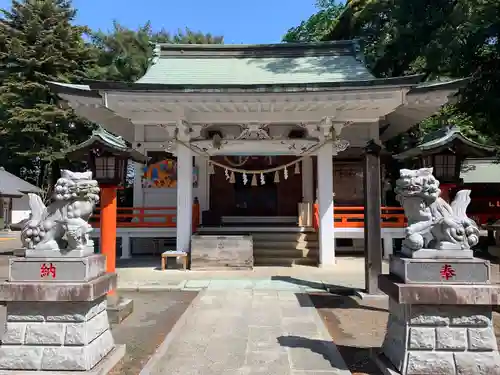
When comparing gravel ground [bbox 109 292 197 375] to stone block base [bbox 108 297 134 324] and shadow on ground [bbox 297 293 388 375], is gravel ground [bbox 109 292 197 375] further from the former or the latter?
shadow on ground [bbox 297 293 388 375]

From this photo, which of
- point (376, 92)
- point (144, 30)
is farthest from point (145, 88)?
point (144, 30)

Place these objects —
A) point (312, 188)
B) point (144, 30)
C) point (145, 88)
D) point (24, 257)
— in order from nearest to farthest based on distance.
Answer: point (24, 257) → point (145, 88) → point (312, 188) → point (144, 30)

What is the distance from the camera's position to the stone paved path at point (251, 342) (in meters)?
4.36

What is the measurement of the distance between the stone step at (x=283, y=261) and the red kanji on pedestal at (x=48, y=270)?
27.1 feet

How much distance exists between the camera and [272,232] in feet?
44.0

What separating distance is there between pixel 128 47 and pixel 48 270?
2690 cm

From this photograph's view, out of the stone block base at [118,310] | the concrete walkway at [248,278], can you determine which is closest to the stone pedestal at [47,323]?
the stone block base at [118,310]

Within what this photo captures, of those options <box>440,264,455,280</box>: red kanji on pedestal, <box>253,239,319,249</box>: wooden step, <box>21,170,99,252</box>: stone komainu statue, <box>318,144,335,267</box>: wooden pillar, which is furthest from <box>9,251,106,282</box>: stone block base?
<box>253,239,319,249</box>: wooden step

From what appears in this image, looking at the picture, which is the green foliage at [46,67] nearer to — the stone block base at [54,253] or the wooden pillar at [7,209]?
the wooden pillar at [7,209]

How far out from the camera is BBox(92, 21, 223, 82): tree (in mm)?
26156

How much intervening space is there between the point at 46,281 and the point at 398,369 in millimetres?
3774

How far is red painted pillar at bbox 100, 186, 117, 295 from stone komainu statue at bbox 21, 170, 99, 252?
3023mm

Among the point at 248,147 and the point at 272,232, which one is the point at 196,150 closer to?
the point at 248,147

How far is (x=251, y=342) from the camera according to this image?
521cm
